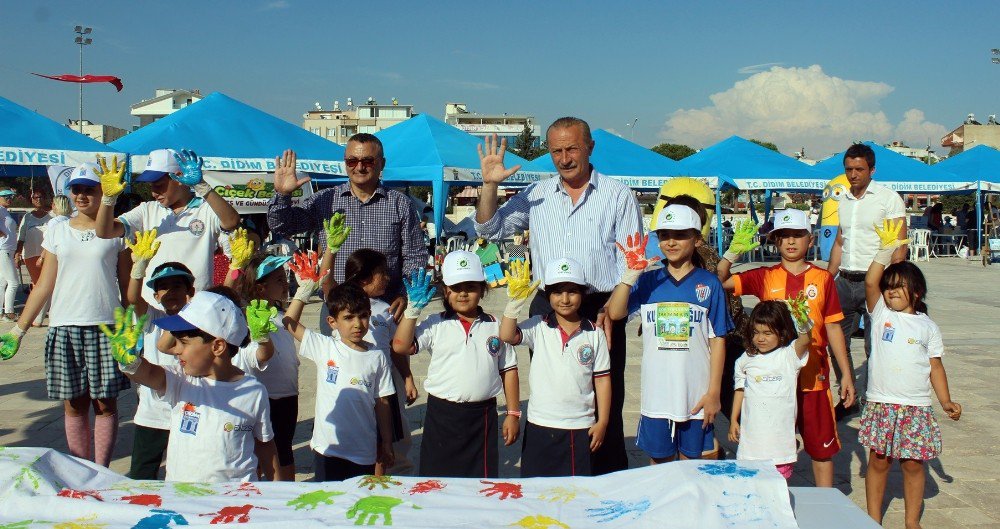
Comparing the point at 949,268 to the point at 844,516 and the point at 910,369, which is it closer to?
the point at 910,369

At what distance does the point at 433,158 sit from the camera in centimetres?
1411

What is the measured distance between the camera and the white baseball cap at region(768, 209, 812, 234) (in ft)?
14.0

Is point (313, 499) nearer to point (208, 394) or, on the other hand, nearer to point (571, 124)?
point (208, 394)

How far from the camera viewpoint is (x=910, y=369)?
3979 millimetres

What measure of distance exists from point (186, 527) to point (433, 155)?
483 inches

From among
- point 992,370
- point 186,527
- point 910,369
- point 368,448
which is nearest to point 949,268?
point 992,370

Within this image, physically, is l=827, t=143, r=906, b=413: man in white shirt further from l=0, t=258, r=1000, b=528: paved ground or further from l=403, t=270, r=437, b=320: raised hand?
l=403, t=270, r=437, b=320: raised hand

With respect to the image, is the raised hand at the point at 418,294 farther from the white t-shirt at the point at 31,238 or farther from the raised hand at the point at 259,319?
the white t-shirt at the point at 31,238

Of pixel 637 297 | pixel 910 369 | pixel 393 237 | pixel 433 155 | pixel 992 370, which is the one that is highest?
pixel 433 155

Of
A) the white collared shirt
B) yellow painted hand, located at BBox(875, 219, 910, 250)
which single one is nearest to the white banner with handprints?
yellow painted hand, located at BBox(875, 219, 910, 250)

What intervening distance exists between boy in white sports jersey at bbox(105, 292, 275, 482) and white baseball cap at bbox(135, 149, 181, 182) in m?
1.46

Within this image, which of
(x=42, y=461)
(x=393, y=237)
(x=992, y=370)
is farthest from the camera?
(x=992, y=370)

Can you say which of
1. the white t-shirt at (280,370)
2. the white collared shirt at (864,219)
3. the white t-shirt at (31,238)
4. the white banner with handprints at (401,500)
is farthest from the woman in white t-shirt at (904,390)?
the white t-shirt at (31,238)

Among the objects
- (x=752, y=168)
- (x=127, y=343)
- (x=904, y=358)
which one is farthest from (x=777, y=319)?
(x=752, y=168)
